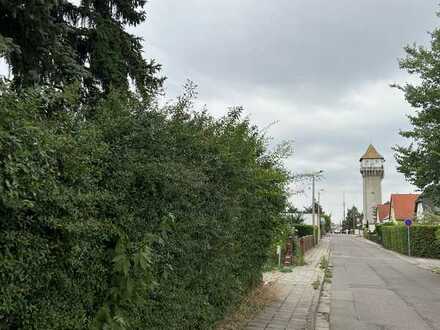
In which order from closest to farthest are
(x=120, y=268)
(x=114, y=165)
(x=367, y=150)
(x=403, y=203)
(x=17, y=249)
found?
(x=17, y=249) → (x=120, y=268) → (x=114, y=165) → (x=403, y=203) → (x=367, y=150)

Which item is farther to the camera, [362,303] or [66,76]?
[362,303]

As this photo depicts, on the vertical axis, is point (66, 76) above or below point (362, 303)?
above

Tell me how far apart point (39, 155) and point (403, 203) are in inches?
3331

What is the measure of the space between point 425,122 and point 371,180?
94.1 m

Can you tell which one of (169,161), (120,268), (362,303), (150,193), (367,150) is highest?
(367,150)

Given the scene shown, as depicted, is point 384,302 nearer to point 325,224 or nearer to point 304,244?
point 304,244

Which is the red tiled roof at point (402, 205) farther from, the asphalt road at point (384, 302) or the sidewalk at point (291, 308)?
the sidewalk at point (291, 308)

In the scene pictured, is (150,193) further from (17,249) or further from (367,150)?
(367,150)

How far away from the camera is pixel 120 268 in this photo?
3422 mm

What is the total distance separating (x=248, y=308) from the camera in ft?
29.5

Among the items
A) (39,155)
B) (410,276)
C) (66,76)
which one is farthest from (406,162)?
(39,155)

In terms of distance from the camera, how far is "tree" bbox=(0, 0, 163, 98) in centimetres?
844

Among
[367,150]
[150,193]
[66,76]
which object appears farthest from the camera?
[367,150]

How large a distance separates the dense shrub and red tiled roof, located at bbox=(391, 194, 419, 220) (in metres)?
76.6
